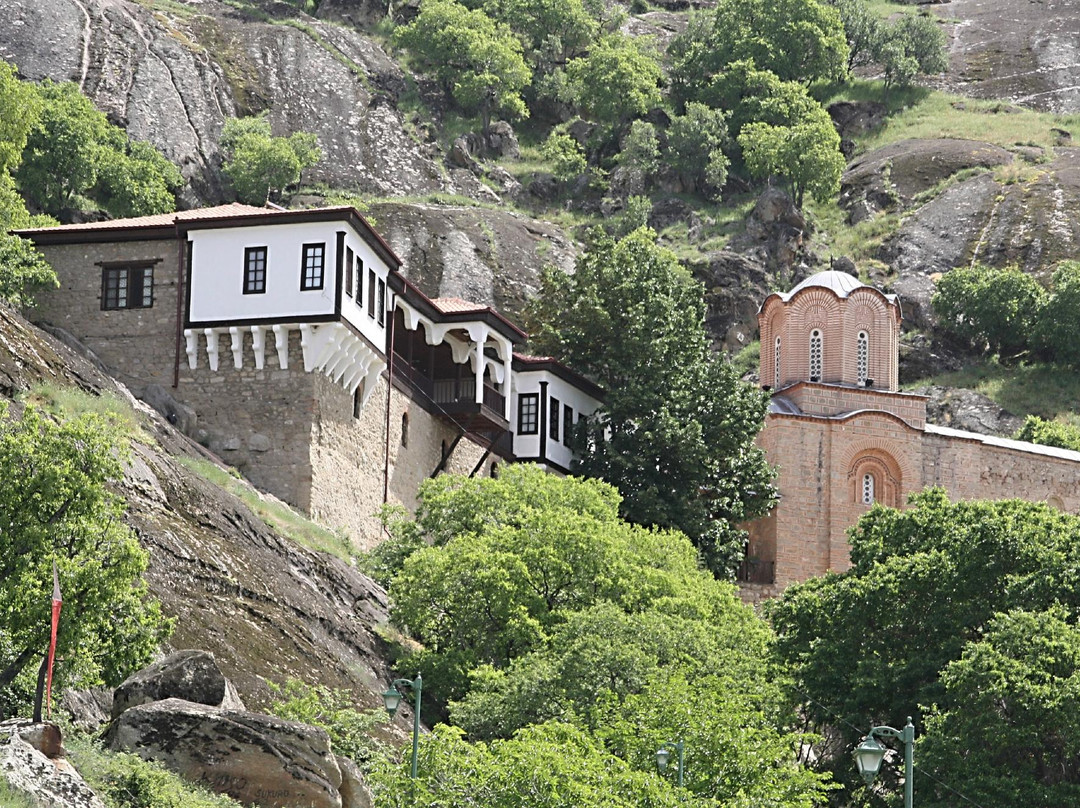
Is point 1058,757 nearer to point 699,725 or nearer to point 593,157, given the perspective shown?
point 699,725

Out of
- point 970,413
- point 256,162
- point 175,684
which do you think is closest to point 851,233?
point 970,413

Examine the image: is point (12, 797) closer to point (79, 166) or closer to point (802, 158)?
point (79, 166)

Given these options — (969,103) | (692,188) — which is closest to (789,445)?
(692,188)

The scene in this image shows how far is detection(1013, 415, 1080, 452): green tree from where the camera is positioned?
3140 inches

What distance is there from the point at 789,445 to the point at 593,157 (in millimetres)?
50388

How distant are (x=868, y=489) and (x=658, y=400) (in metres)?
9.86

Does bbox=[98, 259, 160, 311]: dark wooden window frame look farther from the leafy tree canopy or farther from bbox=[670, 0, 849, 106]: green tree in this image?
bbox=[670, 0, 849, 106]: green tree

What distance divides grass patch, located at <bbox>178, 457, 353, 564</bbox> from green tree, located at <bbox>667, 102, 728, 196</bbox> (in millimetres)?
63040

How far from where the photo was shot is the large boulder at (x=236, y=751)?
29.9 metres

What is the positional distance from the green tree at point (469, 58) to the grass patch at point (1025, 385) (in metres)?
34.3

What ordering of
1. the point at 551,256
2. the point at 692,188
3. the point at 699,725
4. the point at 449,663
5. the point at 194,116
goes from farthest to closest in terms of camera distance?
the point at 692,188
the point at 194,116
the point at 551,256
the point at 449,663
the point at 699,725

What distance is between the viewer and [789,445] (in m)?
68.2

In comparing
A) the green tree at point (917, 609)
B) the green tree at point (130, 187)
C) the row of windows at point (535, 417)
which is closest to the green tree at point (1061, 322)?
the row of windows at point (535, 417)

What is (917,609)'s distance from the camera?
4403 cm
